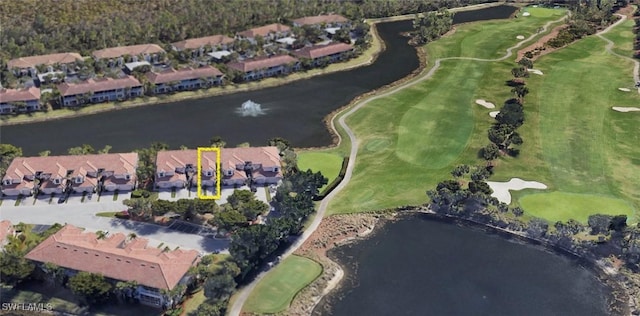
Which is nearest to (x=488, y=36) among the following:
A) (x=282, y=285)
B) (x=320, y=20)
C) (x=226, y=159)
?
(x=320, y=20)

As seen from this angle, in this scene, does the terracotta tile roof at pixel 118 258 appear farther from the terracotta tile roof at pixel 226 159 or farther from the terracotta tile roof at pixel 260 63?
the terracotta tile roof at pixel 260 63

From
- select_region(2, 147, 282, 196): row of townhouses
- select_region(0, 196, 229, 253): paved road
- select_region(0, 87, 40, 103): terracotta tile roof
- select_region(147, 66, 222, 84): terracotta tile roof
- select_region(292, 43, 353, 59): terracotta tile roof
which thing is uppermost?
select_region(292, 43, 353, 59): terracotta tile roof

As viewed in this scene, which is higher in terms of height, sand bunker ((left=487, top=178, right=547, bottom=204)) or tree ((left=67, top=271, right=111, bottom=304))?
sand bunker ((left=487, top=178, right=547, bottom=204))

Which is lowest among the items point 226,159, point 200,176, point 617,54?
point 200,176

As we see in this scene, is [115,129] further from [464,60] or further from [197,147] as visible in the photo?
[464,60]

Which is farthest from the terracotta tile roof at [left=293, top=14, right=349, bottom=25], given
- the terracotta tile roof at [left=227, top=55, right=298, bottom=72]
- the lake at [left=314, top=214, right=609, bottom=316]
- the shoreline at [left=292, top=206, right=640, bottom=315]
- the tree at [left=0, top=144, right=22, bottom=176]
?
the lake at [left=314, top=214, right=609, bottom=316]

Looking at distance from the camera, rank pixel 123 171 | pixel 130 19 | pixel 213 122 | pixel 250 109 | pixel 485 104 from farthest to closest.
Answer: pixel 130 19
pixel 485 104
pixel 250 109
pixel 213 122
pixel 123 171

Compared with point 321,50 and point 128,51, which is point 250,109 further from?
point 128,51

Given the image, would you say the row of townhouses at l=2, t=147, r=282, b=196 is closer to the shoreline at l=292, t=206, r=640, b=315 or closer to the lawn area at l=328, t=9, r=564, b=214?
the lawn area at l=328, t=9, r=564, b=214
